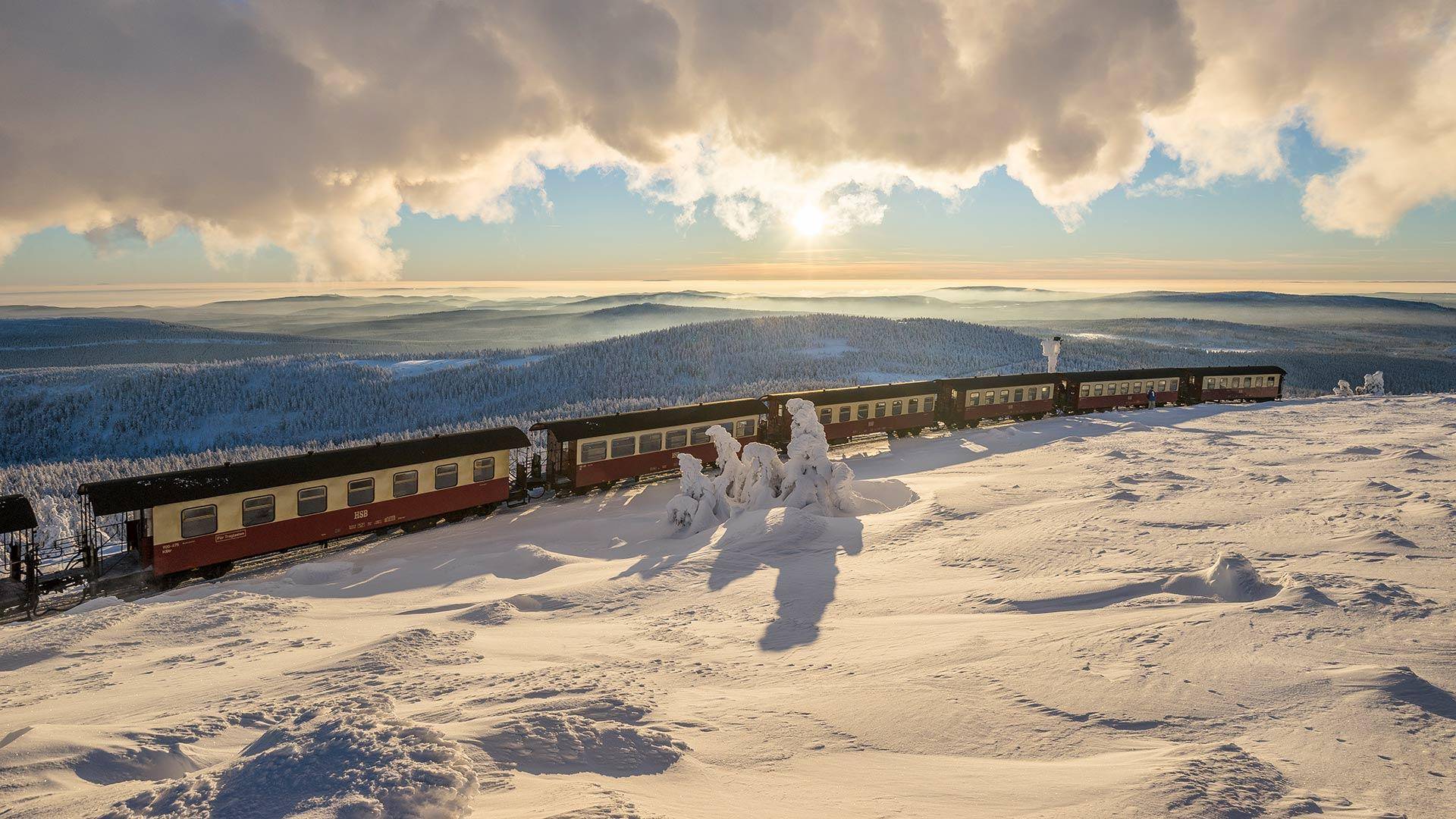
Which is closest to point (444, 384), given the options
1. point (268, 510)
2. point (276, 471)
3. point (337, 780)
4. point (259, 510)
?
point (276, 471)

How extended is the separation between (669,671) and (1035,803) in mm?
5265

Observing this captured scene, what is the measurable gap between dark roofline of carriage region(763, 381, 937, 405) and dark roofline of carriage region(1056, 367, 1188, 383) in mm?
12070

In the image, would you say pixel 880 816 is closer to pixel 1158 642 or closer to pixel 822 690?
pixel 822 690

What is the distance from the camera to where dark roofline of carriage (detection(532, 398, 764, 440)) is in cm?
2916

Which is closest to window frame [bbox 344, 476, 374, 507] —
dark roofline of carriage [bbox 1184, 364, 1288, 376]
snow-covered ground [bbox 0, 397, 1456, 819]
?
snow-covered ground [bbox 0, 397, 1456, 819]

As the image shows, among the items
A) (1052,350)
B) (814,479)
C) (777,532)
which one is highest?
(1052,350)

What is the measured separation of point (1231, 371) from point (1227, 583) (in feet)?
186

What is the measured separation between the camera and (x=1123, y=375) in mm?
51969

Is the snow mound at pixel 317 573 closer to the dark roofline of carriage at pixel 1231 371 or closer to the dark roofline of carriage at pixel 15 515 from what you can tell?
the dark roofline of carriage at pixel 15 515

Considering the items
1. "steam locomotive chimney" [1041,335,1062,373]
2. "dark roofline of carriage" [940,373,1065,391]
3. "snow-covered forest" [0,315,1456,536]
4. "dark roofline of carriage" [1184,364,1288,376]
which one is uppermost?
"steam locomotive chimney" [1041,335,1062,373]

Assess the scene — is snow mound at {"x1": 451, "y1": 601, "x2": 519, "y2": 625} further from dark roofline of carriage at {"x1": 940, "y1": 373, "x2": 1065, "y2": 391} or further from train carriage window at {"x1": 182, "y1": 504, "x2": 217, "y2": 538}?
dark roofline of carriage at {"x1": 940, "y1": 373, "x2": 1065, "y2": 391}

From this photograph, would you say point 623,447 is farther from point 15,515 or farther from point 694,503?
point 15,515

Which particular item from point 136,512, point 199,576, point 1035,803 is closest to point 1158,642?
point 1035,803

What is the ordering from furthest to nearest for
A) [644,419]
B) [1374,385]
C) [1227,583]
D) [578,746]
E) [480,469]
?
[1374,385]
[644,419]
[480,469]
[1227,583]
[578,746]
